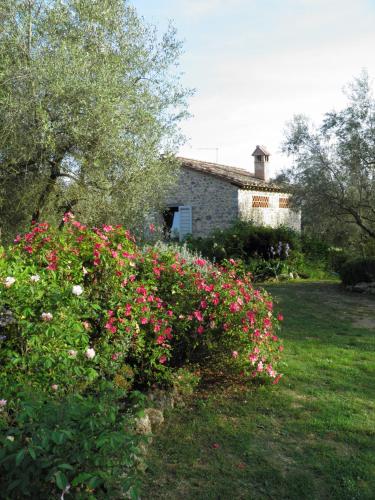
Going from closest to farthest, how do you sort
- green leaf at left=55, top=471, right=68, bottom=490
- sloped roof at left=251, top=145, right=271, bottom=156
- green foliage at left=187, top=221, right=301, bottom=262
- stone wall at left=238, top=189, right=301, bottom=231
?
green leaf at left=55, top=471, right=68, bottom=490 → green foliage at left=187, top=221, right=301, bottom=262 → stone wall at left=238, top=189, right=301, bottom=231 → sloped roof at left=251, top=145, right=271, bottom=156

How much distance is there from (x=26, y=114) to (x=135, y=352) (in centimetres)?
676

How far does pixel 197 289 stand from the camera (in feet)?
20.2

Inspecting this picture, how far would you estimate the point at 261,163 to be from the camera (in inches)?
1076

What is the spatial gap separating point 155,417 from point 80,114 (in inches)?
299

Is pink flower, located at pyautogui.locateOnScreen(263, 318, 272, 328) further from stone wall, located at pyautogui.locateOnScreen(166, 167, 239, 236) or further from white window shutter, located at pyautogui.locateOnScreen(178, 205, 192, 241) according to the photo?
white window shutter, located at pyautogui.locateOnScreen(178, 205, 192, 241)

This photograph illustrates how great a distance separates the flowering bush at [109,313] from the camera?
4.02 metres

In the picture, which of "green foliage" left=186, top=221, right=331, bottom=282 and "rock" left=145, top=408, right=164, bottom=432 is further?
"green foliage" left=186, top=221, right=331, bottom=282

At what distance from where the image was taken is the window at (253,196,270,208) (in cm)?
2366

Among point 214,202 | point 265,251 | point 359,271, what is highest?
point 214,202

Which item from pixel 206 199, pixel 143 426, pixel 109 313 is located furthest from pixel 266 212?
pixel 143 426

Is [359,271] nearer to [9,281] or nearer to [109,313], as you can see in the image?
[109,313]

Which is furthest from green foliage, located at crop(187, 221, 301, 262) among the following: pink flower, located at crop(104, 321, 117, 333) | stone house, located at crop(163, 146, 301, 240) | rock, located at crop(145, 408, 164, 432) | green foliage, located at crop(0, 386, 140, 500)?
green foliage, located at crop(0, 386, 140, 500)

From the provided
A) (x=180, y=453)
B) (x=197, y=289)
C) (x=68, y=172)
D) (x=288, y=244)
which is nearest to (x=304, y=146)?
(x=288, y=244)

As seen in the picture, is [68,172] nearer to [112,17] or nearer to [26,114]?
[26,114]
